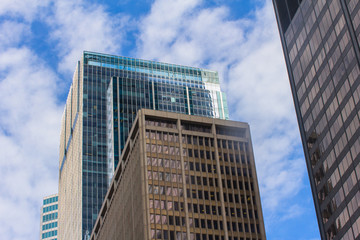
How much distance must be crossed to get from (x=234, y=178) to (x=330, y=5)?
4794 centimetres

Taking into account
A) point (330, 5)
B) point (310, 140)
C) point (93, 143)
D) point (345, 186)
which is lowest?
point (345, 186)

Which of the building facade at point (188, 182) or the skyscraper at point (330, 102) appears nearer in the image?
the skyscraper at point (330, 102)

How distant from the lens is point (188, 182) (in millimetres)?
132875

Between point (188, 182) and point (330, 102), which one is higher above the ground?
point (188, 182)

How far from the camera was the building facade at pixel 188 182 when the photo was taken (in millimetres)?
126625

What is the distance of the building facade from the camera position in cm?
12662

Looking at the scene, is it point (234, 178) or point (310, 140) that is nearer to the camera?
point (310, 140)

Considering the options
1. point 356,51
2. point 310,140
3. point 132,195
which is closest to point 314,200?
point 310,140

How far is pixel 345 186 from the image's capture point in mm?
93375

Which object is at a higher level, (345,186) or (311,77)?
(311,77)

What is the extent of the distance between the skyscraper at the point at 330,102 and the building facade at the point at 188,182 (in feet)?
95.7

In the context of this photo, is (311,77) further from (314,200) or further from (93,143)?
(93,143)

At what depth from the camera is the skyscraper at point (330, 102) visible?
9269 centimetres

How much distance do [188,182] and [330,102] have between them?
140ft
